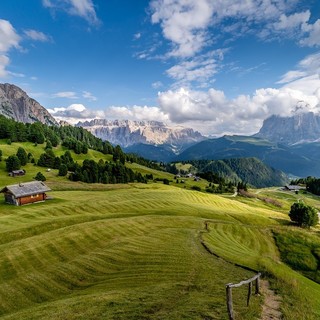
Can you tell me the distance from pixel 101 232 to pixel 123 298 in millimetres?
25976

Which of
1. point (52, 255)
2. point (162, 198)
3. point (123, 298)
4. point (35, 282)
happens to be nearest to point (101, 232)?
point (52, 255)

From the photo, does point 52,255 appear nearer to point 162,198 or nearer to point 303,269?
point 303,269

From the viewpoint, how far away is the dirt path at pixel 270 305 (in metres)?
19.9

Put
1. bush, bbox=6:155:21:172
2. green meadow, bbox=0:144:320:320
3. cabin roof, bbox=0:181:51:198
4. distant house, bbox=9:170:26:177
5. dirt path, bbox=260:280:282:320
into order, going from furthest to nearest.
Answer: bush, bbox=6:155:21:172 → distant house, bbox=9:170:26:177 → cabin roof, bbox=0:181:51:198 → green meadow, bbox=0:144:320:320 → dirt path, bbox=260:280:282:320

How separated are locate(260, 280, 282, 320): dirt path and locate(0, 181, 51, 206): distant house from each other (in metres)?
75.8

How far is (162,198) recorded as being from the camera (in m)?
94.8

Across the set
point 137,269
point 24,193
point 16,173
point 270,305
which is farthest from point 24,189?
point 270,305

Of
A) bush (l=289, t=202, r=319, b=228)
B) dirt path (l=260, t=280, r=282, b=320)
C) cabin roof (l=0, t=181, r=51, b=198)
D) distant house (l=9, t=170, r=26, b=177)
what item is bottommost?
bush (l=289, t=202, r=319, b=228)

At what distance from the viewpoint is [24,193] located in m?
84.7

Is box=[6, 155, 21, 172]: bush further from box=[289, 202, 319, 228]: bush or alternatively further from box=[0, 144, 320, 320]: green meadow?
box=[289, 202, 319, 228]: bush

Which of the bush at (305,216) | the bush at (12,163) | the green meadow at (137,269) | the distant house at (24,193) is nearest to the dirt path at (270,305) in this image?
the green meadow at (137,269)

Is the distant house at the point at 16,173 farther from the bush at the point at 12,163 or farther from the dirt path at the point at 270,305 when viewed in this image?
the dirt path at the point at 270,305

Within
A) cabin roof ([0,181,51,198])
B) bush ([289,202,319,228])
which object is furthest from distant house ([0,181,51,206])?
bush ([289,202,319,228])

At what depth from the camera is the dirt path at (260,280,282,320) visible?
19.9m
